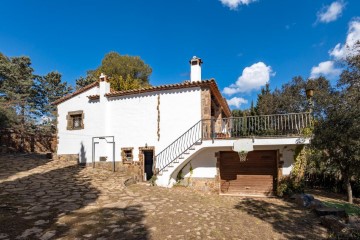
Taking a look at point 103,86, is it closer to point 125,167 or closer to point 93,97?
point 93,97

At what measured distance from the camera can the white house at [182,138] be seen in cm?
Answer: 1201

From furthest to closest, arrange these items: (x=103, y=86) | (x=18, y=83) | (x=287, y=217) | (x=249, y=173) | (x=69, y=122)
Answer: (x=18, y=83), (x=69, y=122), (x=103, y=86), (x=249, y=173), (x=287, y=217)

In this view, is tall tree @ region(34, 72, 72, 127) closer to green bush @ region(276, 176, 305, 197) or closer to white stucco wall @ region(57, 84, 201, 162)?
white stucco wall @ region(57, 84, 201, 162)

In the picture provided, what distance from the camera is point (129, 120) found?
48.0 ft

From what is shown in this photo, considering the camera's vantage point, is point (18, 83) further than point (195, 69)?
Yes

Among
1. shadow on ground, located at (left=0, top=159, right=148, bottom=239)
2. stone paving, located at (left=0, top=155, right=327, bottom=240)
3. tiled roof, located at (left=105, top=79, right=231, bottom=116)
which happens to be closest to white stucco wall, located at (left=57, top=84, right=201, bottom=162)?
tiled roof, located at (left=105, top=79, right=231, bottom=116)

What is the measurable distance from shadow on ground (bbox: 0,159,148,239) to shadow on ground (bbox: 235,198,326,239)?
12.1 ft

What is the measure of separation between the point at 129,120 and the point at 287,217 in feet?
31.5

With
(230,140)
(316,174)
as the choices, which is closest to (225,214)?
(230,140)

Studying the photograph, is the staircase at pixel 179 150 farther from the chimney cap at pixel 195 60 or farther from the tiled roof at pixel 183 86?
the chimney cap at pixel 195 60

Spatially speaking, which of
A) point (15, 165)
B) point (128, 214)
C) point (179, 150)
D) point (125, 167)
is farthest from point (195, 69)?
point (15, 165)

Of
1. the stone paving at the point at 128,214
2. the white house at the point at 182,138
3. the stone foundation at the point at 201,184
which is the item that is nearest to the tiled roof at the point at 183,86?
the white house at the point at 182,138

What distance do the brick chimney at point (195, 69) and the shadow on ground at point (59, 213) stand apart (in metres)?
7.80

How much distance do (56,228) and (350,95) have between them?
35.3ft
